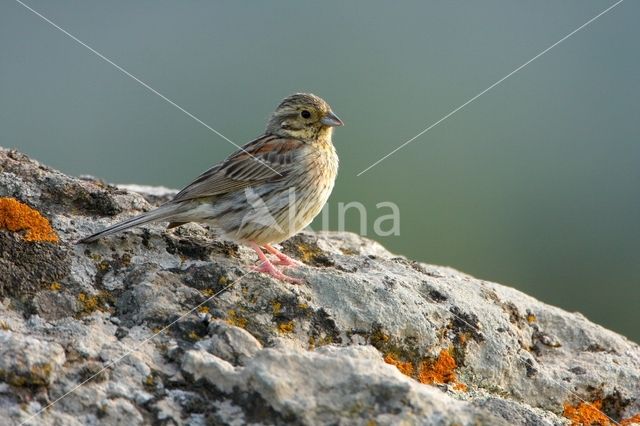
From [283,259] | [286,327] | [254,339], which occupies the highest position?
[283,259]

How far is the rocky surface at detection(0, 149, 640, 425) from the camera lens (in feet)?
11.4

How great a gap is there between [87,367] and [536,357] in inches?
112

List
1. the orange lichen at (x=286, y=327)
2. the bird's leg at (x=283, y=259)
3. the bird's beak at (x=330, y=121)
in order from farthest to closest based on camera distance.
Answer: the bird's beak at (x=330, y=121) → the bird's leg at (x=283, y=259) → the orange lichen at (x=286, y=327)

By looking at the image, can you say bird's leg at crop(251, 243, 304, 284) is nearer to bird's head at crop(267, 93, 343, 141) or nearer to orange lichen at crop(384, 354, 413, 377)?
orange lichen at crop(384, 354, 413, 377)

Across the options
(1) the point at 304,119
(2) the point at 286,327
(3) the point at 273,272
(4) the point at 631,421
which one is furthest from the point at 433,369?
(1) the point at 304,119

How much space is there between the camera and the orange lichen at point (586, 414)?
15.0 feet

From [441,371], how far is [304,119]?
2977 mm

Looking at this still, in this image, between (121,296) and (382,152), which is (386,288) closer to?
(121,296)

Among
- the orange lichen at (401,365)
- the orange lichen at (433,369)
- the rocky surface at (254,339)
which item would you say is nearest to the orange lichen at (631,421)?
the rocky surface at (254,339)

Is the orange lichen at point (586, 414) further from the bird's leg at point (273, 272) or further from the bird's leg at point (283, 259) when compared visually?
the bird's leg at point (283, 259)

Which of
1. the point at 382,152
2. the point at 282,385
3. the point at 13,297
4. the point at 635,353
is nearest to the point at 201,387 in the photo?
the point at 282,385

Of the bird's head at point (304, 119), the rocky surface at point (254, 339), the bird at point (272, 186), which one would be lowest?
the rocky surface at point (254, 339)

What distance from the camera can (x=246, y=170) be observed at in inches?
251

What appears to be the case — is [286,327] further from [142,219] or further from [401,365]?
[142,219]
